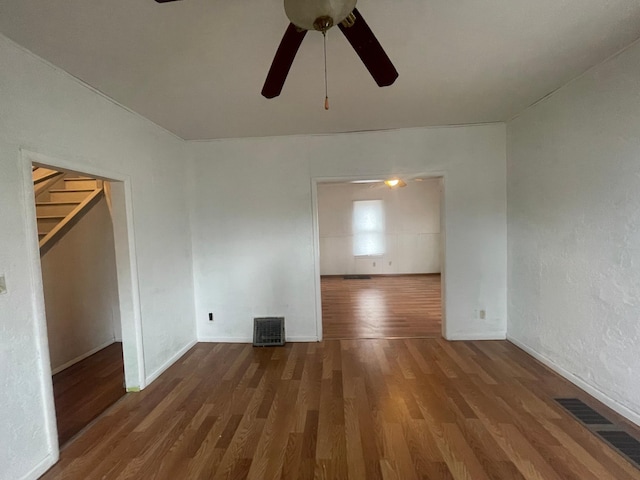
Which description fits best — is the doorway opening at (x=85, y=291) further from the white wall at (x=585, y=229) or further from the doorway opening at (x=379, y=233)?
the doorway opening at (x=379, y=233)

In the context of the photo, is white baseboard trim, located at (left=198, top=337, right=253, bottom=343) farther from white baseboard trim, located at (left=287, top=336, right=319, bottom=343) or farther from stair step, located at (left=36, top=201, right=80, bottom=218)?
stair step, located at (left=36, top=201, right=80, bottom=218)

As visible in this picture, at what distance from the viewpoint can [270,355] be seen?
10.1 ft

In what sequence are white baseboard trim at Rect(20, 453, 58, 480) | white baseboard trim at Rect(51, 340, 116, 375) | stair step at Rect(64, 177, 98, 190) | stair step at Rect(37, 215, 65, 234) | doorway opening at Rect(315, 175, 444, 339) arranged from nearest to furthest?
white baseboard trim at Rect(20, 453, 58, 480), white baseboard trim at Rect(51, 340, 116, 375), stair step at Rect(37, 215, 65, 234), stair step at Rect(64, 177, 98, 190), doorway opening at Rect(315, 175, 444, 339)

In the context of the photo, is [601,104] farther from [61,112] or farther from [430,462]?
[61,112]

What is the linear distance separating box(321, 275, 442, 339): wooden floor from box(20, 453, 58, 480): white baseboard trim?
8.34ft

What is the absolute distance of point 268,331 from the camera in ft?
11.0

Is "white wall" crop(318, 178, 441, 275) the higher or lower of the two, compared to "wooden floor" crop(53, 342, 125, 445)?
higher

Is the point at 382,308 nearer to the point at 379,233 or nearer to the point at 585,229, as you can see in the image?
the point at 585,229

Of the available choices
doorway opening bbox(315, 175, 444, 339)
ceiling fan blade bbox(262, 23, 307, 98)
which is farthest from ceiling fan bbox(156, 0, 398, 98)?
doorway opening bbox(315, 175, 444, 339)

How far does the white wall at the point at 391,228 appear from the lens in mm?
7367

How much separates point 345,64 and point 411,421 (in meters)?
2.56

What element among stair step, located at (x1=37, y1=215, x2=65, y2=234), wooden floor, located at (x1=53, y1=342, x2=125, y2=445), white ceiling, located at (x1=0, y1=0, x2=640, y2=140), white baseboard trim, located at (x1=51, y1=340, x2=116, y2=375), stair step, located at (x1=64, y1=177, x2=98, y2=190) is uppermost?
white ceiling, located at (x1=0, y1=0, x2=640, y2=140)

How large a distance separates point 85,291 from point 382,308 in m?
4.21

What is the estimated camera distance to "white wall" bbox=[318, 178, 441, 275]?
737 cm
